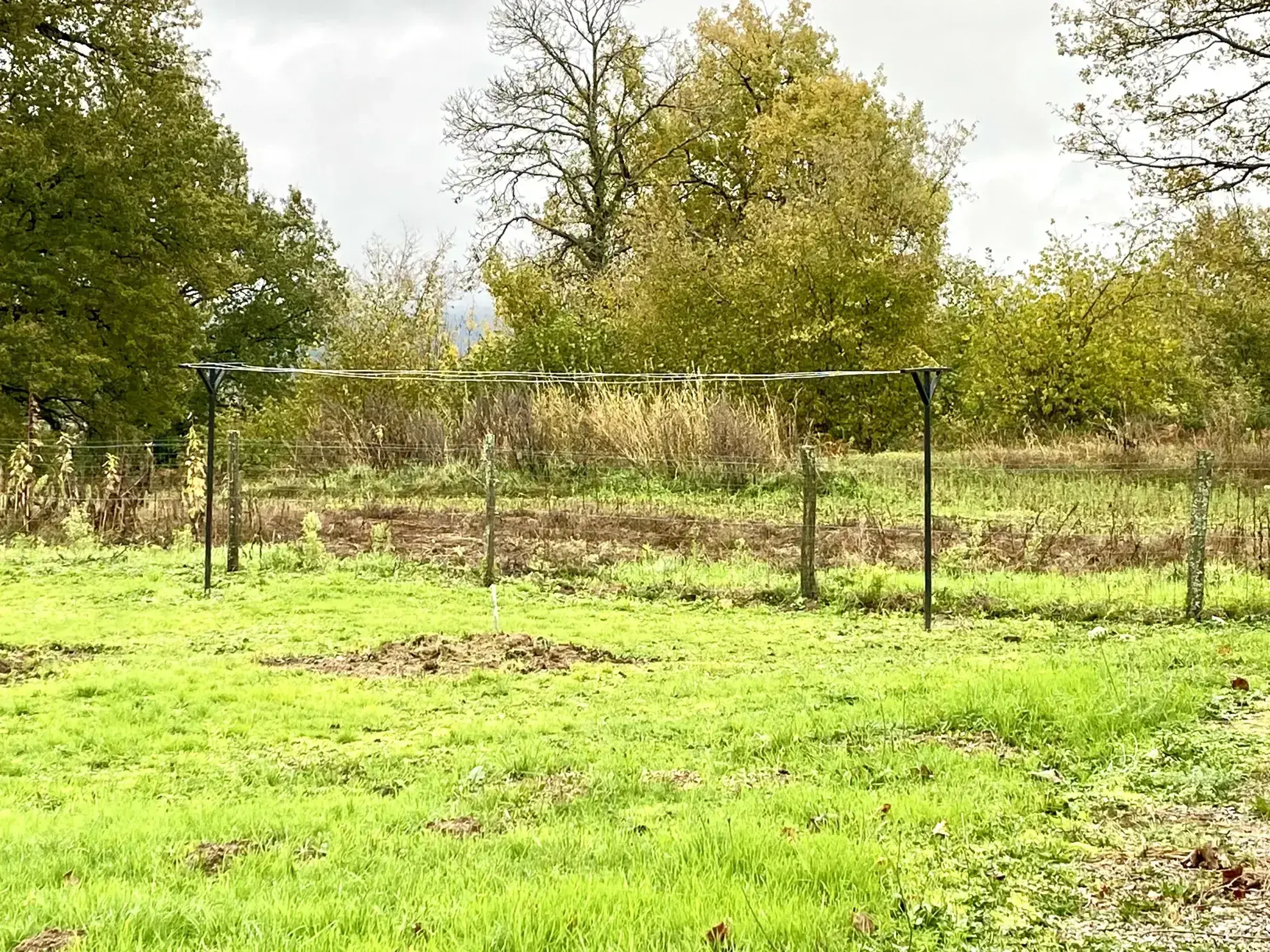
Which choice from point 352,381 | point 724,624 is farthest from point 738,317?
point 724,624

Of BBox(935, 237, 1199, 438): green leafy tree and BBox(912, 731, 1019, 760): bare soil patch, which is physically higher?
BBox(935, 237, 1199, 438): green leafy tree

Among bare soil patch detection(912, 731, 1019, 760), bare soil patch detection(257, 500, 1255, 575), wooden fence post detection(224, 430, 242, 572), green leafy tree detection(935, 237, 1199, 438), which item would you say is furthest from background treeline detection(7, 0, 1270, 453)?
bare soil patch detection(912, 731, 1019, 760)

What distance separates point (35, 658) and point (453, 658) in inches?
126

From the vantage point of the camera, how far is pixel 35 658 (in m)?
7.53

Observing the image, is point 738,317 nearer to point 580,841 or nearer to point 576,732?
point 576,732

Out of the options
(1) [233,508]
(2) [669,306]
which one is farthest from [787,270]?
(1) [233,508]

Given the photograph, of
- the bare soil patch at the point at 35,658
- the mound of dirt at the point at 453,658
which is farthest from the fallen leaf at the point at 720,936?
the bare soil patch at the point at 35,658

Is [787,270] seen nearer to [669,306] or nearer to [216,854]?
[669,306]

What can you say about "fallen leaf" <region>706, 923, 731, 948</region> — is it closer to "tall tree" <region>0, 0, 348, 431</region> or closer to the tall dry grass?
the tall dry grass

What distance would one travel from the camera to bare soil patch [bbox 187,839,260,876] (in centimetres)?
347

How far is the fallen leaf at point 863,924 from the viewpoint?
2.75 m

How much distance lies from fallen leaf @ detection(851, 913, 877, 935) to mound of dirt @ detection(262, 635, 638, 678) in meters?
4.62

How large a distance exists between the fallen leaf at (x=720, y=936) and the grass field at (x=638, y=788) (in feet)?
0.04

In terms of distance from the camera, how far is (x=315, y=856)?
359cm
